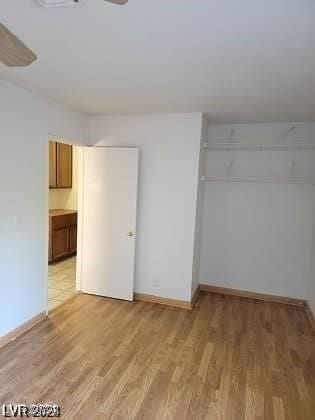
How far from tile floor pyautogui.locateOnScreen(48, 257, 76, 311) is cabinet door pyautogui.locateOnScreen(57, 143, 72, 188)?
1570mm

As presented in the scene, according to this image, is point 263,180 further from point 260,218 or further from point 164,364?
point 164,364

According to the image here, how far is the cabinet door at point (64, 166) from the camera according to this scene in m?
5.54

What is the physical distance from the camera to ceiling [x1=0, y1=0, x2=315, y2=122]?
4.47ft

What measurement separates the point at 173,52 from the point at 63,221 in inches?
165

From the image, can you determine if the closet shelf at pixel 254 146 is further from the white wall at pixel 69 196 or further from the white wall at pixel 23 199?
the white wall at pixel 69 196

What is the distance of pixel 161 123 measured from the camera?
3.54m

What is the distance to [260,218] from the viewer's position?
3943mm

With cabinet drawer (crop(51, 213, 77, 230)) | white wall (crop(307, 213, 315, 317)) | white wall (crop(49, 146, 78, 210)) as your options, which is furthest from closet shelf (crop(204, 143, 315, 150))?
white wall (crop(49, 146, 78, 210))

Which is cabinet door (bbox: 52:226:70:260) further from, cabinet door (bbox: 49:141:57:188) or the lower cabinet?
cabinet door (bbox: 49:141:57:188)

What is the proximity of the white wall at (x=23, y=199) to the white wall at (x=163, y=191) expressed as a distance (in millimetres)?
883

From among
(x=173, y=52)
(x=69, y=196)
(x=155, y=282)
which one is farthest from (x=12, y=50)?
(x=69, y=196)

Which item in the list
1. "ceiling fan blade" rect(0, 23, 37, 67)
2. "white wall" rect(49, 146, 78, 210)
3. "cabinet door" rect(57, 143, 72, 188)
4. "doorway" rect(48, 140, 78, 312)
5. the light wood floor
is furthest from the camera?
"white wall" rect(49, 146, 78, 210)

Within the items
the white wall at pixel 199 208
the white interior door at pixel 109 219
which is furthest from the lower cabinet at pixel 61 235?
the white wall at pixel 199 208

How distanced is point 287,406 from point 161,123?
3.06 meters
